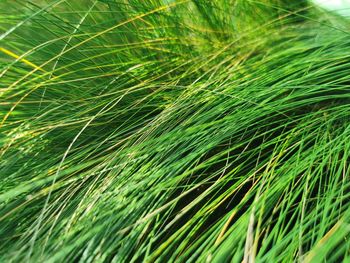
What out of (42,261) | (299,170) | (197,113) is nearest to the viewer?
(42,261)

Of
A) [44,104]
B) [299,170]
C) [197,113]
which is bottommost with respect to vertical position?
[299,170]

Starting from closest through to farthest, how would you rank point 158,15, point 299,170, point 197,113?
point 299,170 → point 197,113 → point 158,15

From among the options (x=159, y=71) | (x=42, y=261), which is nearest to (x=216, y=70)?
(x=159, y=71)

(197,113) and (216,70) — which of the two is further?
(216,70)

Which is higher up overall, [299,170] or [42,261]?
[42,261]

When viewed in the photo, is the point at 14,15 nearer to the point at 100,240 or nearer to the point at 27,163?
the point at 27,163

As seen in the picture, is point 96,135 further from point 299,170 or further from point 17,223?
point 299,170
